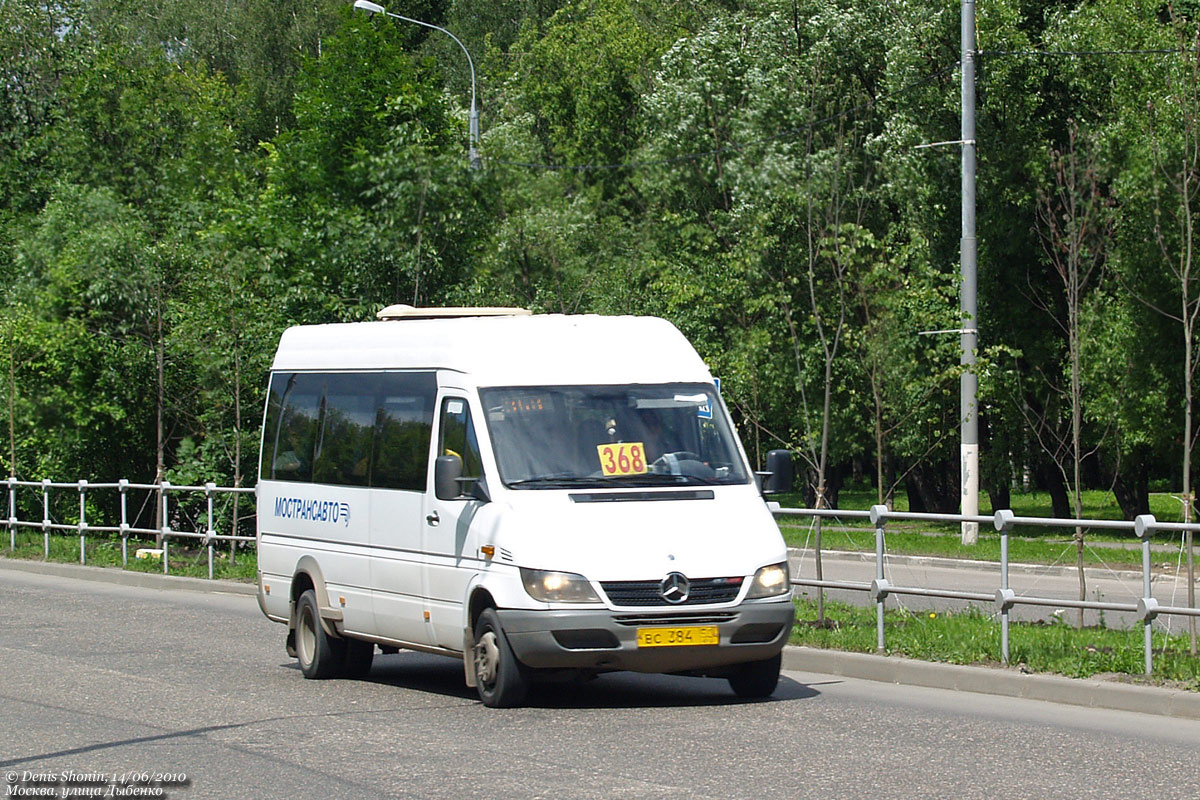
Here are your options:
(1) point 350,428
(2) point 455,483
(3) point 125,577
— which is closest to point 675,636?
(2) point 455,483

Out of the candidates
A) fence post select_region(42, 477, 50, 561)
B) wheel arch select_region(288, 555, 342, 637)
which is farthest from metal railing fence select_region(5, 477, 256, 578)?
wheel arch select_region(288, 555, 342, 637)

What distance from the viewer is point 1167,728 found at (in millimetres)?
10156

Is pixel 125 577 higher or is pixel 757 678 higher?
pixel 757 678

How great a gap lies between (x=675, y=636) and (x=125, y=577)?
44.7 feet

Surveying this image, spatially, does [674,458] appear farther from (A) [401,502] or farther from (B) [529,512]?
(A) [401,502]

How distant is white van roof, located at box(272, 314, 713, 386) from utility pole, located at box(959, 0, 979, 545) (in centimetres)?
1503

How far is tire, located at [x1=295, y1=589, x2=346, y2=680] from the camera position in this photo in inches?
519

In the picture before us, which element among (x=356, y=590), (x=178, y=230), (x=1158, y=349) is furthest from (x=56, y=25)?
(x=356, y=590)

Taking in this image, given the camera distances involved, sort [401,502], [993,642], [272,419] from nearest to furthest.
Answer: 1. [401,502]
2. [993,642]
3. [272,419]

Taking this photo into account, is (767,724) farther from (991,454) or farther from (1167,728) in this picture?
(991,454)

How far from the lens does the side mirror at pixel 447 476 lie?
11352 mm

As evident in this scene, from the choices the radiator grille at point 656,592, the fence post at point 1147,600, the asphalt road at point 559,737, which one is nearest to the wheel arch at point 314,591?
the asphalt road at point 559,737

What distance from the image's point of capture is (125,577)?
22.7 m

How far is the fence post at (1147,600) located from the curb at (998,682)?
423 millimetres
